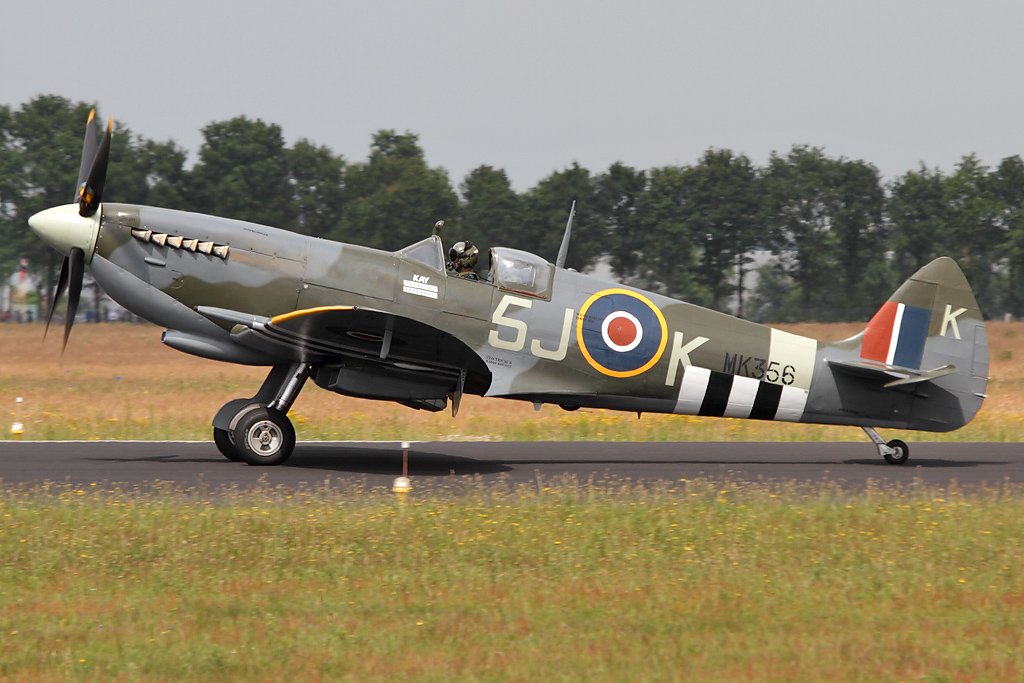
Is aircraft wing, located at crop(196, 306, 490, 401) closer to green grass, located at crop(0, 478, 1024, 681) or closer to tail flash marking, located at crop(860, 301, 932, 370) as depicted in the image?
green grass, located at crop(0, 478, 1024, 681)

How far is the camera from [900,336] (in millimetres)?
12141

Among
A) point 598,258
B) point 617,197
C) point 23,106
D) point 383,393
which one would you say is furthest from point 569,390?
point 23,106

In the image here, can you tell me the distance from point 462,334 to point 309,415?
344 inches

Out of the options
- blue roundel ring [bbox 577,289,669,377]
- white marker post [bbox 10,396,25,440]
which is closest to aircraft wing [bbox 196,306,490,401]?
blue roundel ring [bbox 577,289,669,377]

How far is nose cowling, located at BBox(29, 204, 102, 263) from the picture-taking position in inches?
405

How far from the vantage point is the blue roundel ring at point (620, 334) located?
11195 millimetres

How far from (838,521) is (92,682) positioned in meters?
5.85

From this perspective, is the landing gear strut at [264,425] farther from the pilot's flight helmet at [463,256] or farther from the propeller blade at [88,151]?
the propeller blade at [88,151]

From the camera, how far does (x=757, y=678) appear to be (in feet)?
15.3

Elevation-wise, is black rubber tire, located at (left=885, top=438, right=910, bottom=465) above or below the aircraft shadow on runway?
above

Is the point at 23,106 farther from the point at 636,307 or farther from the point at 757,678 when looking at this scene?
the point at 757,678

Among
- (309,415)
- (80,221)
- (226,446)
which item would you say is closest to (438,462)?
(226,446)

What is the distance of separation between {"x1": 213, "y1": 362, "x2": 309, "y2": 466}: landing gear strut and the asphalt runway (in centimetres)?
19

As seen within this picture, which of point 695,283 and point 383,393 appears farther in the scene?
point 695,283
